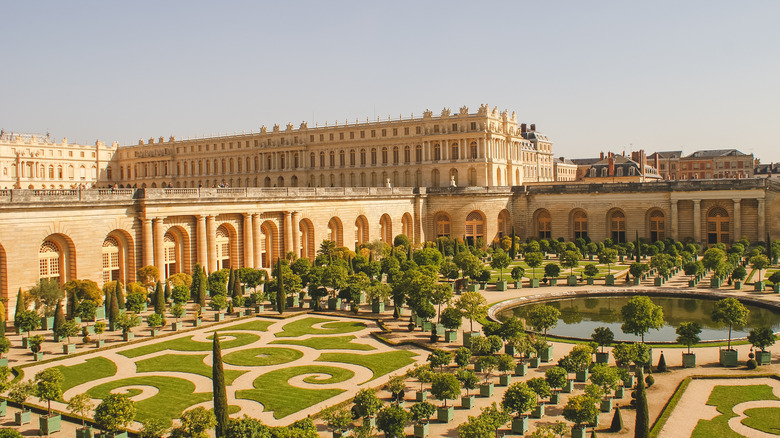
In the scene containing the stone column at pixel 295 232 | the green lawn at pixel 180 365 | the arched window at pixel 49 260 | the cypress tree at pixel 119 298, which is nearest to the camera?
the green lawn at pixel 180 365

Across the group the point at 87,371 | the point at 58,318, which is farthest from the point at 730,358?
the point at 58,318

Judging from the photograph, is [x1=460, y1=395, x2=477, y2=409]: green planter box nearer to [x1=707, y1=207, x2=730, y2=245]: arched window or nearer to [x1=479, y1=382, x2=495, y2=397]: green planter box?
[x1=479, y1=382, x2=495, y2=397]: green planter box

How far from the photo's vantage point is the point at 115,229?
43.5 meters

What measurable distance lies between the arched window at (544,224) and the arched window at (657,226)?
35.2 feet

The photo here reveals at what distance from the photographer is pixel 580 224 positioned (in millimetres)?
73875

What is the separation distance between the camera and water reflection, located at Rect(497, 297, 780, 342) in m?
33.9

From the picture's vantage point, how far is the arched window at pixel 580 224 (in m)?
73.6

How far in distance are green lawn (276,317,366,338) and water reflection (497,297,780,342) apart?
8.71 m

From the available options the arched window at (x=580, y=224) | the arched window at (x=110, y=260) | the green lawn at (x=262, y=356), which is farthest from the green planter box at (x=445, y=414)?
the arched window at (x=580, y=224)

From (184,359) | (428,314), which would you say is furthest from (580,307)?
(184,359)

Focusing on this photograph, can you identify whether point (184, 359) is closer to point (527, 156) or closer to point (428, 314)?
point (428, 314)

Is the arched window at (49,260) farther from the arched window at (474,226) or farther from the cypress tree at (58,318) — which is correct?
the arched window at (474,226)

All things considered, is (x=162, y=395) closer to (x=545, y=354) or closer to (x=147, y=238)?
(x=545, y=354)

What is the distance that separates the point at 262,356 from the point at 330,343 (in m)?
3.61
